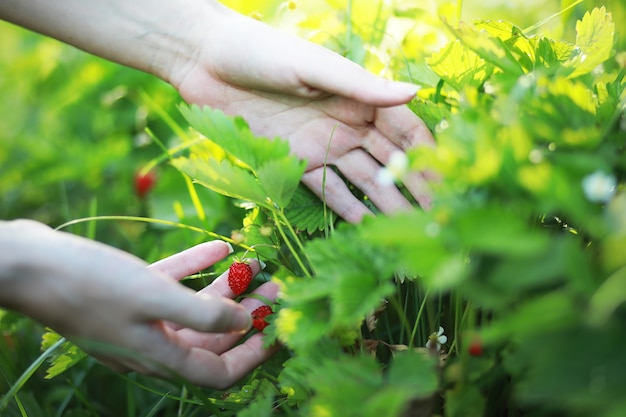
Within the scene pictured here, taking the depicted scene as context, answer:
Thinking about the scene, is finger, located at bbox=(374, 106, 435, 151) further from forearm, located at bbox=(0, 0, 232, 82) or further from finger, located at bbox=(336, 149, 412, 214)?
forearm, located at bbox=(0, 0, 232, 82)

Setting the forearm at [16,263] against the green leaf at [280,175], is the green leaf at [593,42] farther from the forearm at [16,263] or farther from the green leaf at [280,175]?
the forearm at [16,263]

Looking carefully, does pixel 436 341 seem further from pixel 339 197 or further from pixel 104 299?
pixel 104 299

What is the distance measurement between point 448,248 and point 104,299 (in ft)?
1.33

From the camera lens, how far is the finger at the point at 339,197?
1054mm

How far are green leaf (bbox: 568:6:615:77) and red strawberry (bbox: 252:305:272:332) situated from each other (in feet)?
1.81

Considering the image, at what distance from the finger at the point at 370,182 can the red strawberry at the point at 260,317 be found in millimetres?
252

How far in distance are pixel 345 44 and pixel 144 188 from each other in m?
0.82

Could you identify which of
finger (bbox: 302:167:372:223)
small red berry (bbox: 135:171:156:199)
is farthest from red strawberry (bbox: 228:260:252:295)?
small red berry (bbox: 135:171:156:199)

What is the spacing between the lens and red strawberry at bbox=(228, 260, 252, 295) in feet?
3.30

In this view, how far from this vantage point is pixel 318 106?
3.68ft

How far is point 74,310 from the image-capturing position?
762 mm

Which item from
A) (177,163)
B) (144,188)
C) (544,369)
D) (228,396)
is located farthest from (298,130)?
(144,188)

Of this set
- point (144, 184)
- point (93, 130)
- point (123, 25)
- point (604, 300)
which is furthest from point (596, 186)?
point (93, 130)

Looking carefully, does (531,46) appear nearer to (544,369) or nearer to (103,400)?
(544,369)
